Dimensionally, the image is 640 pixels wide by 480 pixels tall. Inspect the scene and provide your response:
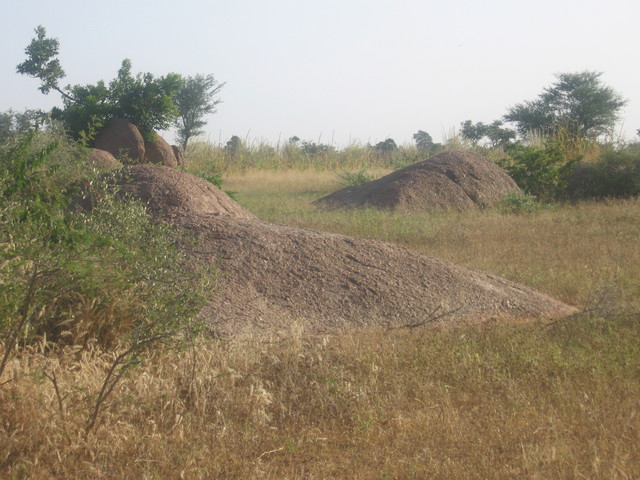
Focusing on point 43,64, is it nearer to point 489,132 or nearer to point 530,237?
point 530,237

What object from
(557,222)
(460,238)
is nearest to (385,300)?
(460,238)

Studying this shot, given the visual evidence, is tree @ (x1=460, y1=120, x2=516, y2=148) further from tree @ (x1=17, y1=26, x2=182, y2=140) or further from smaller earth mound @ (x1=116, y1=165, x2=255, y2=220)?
smaller earth mound @ (x1=116, y1=165, x2=255, y2=220)

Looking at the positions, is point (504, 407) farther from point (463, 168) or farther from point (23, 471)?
point (463, 168)

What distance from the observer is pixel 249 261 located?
592 centimetres

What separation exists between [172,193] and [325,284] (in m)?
2.28

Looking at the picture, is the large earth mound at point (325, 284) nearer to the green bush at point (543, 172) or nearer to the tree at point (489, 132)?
the green bush at point (543, 172)

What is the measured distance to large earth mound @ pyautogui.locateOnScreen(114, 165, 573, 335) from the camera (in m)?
5.34

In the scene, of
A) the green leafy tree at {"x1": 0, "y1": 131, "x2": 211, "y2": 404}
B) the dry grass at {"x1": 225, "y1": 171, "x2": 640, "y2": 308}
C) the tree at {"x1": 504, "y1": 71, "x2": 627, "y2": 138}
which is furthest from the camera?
the tree at {"x1": 504, "y1": 71, "x2": 627, "y2": 138}

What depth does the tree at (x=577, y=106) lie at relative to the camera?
29859 millimetres

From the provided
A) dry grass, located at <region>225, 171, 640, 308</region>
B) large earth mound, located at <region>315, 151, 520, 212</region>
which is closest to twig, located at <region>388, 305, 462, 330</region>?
dry grass, located at <region>225, 171, 640, 308</region>

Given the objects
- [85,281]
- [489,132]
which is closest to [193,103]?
[489,132]

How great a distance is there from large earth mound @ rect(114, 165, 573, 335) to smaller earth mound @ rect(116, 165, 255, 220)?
3cm

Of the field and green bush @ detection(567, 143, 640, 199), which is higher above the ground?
green bush @ detection(567, 143, 640, 199)

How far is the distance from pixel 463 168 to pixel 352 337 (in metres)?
11.0
